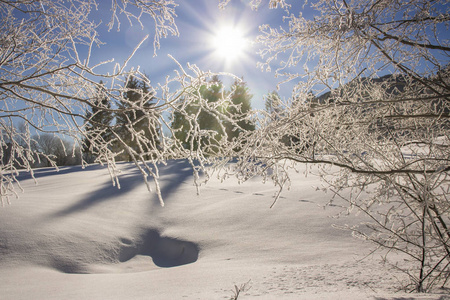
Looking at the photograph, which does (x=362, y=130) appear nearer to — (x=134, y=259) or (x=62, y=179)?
(x=134, y=259)

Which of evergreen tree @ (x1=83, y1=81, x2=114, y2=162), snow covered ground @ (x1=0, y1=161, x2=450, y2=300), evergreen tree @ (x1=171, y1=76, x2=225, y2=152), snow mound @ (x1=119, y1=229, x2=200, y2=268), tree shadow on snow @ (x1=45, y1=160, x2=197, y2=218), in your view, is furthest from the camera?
tree shadow on snow @ (x1=45, y1=160, x2=197, y2=218)

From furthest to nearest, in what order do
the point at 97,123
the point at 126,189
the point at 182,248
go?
the point at 126,189 < the point at 182,248 < the point at 97,123

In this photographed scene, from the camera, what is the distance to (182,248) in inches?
191

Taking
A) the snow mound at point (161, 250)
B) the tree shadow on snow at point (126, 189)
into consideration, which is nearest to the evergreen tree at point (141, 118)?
the snow mound at point (161, 250)

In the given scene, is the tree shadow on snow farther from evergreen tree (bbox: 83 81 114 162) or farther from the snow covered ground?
evergreen tree (bbox: 83 81 114 162)

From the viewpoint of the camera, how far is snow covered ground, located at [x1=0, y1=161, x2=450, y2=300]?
109 inches

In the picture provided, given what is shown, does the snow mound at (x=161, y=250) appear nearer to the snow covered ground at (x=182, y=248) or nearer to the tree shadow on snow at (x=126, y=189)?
the snow covered ground at (x=182, y=248)

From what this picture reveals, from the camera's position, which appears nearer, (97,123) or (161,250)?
(97,123)

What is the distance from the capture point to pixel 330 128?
262cm

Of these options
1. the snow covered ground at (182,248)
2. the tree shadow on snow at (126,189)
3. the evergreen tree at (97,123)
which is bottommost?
the snow covered ground at (182,248)

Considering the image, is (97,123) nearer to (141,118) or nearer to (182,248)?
(141,118)

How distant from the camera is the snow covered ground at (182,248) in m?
2.78

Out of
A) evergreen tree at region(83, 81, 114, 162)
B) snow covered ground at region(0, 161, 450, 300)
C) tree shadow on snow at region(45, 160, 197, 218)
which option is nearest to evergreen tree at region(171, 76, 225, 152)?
evergreen tree at region(83, 81, 114, 162)

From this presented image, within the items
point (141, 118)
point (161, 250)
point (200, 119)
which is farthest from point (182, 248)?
point (200, 119)
